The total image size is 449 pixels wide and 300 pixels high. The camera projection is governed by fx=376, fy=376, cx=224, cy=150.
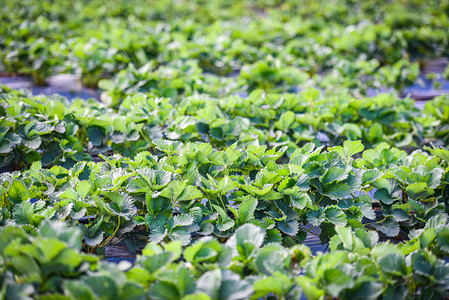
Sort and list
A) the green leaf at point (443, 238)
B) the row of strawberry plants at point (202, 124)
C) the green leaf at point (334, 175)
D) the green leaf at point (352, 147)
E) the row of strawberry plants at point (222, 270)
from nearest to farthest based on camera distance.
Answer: the row of strawberry plants at point (222, 270), the green leaf at point (443, 238), the green leaf at point (334, 175), the green leaf at point (352, 147), the row of strawberry plants at point (202, 124)

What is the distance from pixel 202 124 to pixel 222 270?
3.38 feet

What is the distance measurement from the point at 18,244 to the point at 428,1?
7.72 m

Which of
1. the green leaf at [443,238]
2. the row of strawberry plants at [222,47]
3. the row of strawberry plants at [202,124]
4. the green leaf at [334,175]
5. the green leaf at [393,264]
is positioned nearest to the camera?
the green leaf at [393,264]

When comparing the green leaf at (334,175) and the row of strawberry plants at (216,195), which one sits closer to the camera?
the row of strawberry plants at (216,195)

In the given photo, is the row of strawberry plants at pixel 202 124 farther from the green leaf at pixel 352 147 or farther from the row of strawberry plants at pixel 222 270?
the row of strawberry plants at pixel 222 270

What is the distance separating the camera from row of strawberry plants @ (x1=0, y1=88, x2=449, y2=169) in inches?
69.9

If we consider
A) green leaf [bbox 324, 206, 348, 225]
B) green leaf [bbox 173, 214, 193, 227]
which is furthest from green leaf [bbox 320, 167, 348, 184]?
green leaf [bbox 173, 214, 193, 227]

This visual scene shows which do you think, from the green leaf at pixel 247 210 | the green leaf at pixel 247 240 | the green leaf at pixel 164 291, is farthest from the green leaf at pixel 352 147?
the green leaf at pixel 164 291

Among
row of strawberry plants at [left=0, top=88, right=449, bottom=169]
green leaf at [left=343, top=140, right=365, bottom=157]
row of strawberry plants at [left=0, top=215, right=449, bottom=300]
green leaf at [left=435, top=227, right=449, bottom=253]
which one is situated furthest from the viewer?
row of strawberry plants at [left=0, top=88, right=449, bottom=169]

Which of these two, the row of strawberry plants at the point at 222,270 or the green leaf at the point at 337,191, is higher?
the row of strawberry plants at the point at 222,270

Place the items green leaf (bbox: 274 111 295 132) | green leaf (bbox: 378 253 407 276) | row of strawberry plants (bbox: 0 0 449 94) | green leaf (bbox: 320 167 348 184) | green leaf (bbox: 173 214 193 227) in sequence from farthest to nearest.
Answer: row of strawberry plants (bbox: 0 0 449 94) < green leaf (bbox: 274 111 295 132) < green leaf (bbox: 320 167 348 184) < green leaf (bbox: 173 214 193 227) < green leaf (bbox: 378 253 407 276)

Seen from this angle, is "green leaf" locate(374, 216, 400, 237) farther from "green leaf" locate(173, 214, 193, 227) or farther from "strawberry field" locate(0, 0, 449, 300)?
"green leaf" locate(173, 214, 193, 227)

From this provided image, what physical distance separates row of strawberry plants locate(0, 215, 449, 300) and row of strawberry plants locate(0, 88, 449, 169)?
0.80m

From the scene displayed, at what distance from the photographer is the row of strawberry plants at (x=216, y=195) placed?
→ 4.23ft
